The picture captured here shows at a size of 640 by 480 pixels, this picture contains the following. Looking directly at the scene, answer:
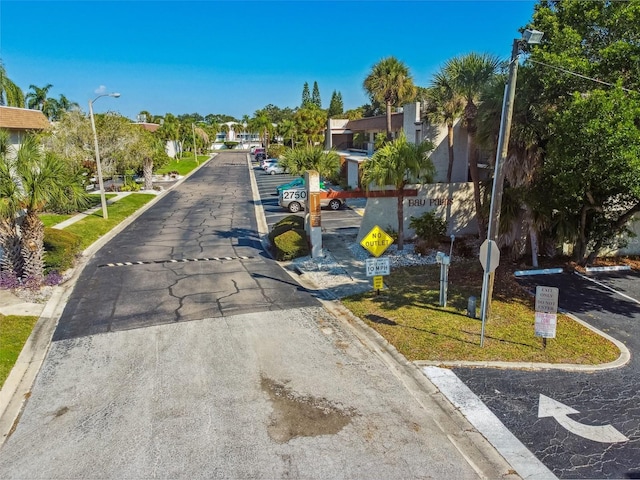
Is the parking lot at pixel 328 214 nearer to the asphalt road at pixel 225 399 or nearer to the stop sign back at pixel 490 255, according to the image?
the asphalt road at pixel 225 399

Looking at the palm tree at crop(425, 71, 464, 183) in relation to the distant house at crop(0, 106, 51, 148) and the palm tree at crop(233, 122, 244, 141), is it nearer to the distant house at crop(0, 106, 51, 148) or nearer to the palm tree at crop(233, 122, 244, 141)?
the distant house at crop(0, 106, 51, 148)

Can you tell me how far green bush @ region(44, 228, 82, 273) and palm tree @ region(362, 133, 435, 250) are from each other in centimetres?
1128

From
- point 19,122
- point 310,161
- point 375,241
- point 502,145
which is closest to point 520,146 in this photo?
point 502,145

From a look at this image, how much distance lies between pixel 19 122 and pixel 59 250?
16855 millimetres

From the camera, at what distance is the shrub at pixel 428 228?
18188mm

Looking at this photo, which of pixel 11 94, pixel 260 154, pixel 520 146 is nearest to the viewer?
pixel 520 146

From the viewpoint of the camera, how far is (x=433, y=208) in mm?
19250

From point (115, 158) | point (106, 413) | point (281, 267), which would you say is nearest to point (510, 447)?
point (106, 413)

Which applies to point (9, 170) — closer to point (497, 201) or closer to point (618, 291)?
point (497, 201)

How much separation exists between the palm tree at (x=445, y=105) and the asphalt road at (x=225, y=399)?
881 cm

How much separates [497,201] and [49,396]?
391 inches

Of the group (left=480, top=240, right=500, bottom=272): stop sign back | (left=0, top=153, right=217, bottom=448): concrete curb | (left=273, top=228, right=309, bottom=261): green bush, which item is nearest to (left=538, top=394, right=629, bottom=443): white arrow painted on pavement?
(left=480, top=240, right=500, bottom=272): stop sign back

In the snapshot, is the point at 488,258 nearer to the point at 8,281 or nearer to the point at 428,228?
the point at 428,228

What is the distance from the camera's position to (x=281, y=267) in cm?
1722
